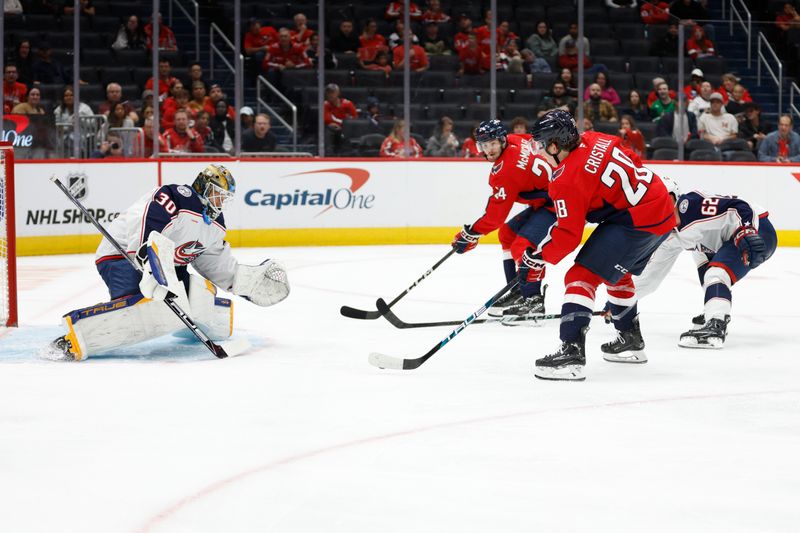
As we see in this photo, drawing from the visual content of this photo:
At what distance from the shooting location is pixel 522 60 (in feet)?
34.4

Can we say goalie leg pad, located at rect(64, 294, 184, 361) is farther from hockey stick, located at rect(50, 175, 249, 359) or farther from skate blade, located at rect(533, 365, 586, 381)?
skate blade, located at rect(533, 365, 586, 381)

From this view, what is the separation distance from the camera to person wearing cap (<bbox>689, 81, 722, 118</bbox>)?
1030cm

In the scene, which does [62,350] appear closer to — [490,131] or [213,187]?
[213,187]

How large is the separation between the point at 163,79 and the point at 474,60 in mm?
2834

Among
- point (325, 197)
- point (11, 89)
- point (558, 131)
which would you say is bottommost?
point (325, 197)

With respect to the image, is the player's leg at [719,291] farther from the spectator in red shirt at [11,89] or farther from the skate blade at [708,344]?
the spectator in red shirt at [11,89]

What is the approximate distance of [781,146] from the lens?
10109 mm

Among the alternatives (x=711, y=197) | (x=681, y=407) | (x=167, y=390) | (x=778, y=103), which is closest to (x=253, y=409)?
(x=167, y=390)

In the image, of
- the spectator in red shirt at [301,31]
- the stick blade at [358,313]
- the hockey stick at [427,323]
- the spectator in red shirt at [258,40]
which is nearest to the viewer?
the hockey stick at [427,323]

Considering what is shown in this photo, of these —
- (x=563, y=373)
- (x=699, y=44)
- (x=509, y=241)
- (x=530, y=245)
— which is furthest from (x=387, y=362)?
(x=699, y=44)

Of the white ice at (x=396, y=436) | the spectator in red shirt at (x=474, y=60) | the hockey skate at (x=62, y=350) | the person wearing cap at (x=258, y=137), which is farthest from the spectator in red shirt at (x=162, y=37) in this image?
the hockey skate at (x=62, y=350)

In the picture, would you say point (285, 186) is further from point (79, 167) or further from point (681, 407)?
point (681, 407)

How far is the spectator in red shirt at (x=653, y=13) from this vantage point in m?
10.9

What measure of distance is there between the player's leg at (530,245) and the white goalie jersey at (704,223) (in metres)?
0.65
